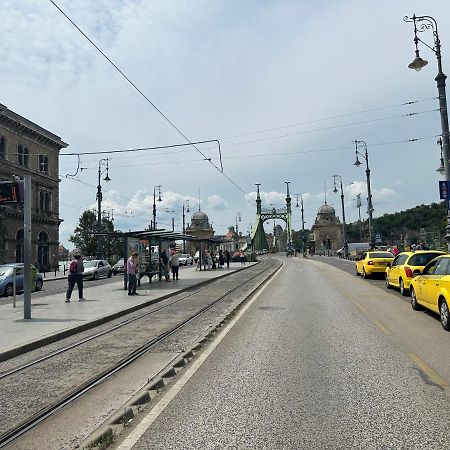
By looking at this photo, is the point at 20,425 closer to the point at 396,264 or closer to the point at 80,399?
the point at 80,399

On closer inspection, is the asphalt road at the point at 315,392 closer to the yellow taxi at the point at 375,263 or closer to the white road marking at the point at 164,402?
the white road marking at the point at 164,402

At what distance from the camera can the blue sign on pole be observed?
17859 mm

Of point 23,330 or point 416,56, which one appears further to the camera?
point 416,56

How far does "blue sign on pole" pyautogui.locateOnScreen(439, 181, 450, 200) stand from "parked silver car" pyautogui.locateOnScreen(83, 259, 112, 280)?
23.1m

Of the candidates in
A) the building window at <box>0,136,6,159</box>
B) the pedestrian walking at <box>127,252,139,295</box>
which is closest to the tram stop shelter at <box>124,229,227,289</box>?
the pedestrian walking at <box>127,252,139,295</box>

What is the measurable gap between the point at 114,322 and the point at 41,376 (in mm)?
5382

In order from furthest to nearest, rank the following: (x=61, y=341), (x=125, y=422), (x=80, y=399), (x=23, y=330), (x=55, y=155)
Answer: (x=55, y=155) < (x=23, y=330) < (x=61, y=341) < (x=80, y=399) < (x=125, y=422)

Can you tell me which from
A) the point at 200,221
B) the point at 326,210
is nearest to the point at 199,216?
the point at 200,221

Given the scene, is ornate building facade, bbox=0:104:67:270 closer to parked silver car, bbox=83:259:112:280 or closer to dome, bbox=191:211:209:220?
parked silver car, bbox=83:259:112:280

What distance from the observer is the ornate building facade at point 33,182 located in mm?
46188

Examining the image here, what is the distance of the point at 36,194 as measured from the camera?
174 ft

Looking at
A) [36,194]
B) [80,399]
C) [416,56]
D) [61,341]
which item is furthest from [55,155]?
[80,399]

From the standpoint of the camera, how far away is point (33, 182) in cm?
5212

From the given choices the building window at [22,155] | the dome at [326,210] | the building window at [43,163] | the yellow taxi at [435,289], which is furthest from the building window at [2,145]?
the dome at [326,210]
